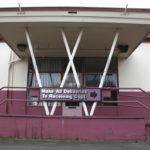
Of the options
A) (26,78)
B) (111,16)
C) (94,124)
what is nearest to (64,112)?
(26,78)

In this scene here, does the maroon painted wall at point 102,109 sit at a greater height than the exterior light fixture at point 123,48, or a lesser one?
lesser

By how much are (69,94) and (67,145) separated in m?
1.64

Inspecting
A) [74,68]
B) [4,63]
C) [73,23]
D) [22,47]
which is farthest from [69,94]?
[4,63]

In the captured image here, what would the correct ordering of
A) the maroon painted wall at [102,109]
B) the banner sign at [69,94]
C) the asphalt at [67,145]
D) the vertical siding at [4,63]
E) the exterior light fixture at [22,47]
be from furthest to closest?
the vertical siding at [4,63]
the maroon painted wall at [102,109]
the exterior light fixture at [22,47]
the banner sign at [69,94]
the asphalt at [67,145]

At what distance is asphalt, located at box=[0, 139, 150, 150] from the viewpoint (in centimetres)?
584

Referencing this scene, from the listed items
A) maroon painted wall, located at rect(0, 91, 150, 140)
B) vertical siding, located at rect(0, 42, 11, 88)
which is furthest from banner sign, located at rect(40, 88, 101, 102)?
vertical siding, located at rect(0, 42, 11, 88)

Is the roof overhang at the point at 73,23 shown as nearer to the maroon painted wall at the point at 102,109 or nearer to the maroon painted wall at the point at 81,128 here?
the maroon painted wall at the point at 102,109

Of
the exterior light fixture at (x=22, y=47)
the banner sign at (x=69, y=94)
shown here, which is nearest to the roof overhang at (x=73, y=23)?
the exterior light fixture at (x=22, y=47)

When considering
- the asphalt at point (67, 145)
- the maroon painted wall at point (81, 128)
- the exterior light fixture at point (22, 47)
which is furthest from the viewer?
the exterior light fixture at point (22, 47)

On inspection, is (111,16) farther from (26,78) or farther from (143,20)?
(26,78)

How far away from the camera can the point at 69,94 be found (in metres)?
7.08

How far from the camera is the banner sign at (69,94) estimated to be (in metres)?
7.06

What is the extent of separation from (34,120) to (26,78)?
411 centimetres

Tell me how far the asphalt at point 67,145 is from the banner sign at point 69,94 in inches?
52.3
